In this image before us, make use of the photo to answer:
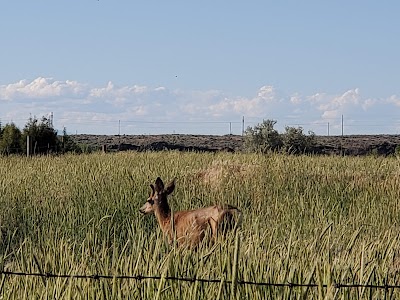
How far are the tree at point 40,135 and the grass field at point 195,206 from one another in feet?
41.7

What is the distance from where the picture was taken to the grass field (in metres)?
5.18

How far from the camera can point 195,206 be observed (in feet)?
38.9

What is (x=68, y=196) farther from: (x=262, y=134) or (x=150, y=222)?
→ (x=262, y=134)

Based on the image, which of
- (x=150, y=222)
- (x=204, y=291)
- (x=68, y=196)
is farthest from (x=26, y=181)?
(x=204, y=291)

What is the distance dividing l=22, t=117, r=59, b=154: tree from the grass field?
12.7 metres

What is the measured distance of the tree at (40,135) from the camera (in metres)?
30.9

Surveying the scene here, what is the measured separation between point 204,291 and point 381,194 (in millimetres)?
8682

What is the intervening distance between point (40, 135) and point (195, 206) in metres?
20.4

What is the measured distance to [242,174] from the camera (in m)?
15.3

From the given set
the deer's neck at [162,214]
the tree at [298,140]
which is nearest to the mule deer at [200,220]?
the deer's neck at [162,214]

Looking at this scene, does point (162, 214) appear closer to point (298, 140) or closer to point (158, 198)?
point (158, 198)

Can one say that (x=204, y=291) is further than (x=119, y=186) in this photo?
No

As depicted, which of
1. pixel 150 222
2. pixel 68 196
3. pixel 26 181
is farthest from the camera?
pixel 26 181

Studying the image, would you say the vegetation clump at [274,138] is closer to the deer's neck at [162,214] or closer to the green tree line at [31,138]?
the green tree line at [31,138]
